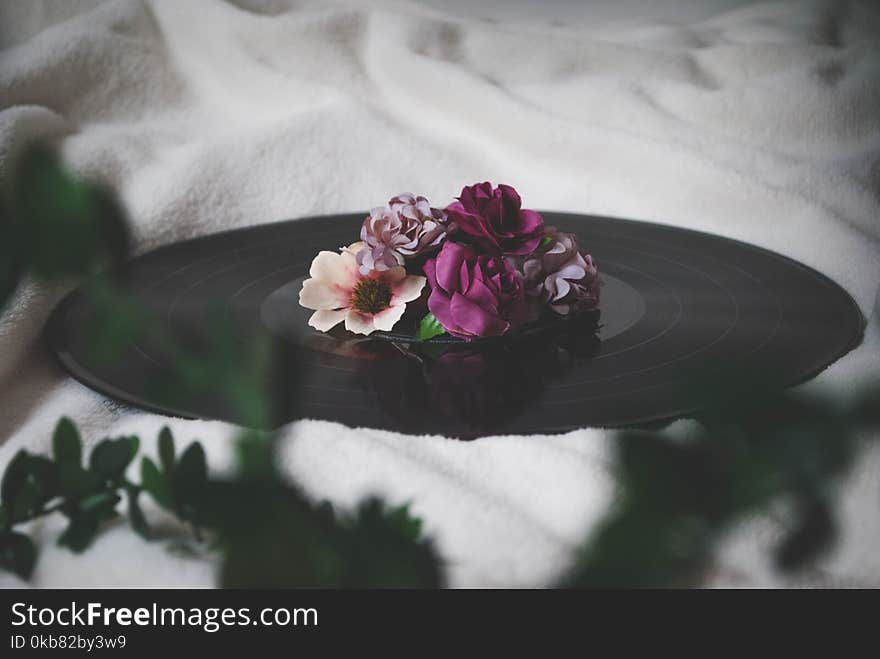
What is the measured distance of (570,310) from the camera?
2.14 ft

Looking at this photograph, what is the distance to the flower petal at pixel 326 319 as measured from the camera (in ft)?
2.06

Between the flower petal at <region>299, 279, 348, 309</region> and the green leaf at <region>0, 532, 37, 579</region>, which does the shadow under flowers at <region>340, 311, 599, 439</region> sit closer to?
the flower petal at <region>299, 279, 348, 309</region>

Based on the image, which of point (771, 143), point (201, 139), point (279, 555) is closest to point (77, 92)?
point (201, 139)

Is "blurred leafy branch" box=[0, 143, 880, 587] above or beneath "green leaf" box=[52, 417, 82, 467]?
above

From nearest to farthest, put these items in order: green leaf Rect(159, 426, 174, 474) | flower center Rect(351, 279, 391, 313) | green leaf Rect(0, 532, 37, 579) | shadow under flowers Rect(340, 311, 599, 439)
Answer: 1. green leaf Rect(159, 426, 174, 474)
2. green leaf Rect(0, 532, 37, 579)
3. shadow under flowers Rect(340, 311, 599, 439)
4. flower center Rect(351, 279, 391, 313)

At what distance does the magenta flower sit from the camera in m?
0.63

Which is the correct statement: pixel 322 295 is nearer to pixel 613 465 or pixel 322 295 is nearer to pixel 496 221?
pixel 496 221

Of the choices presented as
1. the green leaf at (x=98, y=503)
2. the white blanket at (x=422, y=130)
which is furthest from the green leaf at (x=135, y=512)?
the white blanket at (x=422, y=130)

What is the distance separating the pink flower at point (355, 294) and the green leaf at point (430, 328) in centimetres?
2

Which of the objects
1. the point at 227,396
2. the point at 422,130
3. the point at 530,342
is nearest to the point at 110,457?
the point at 227,396

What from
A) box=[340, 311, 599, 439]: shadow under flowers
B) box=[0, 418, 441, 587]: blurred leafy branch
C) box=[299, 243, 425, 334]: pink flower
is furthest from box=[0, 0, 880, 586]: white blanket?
box=[0, 418, 441, 587]: blurred leafy branch

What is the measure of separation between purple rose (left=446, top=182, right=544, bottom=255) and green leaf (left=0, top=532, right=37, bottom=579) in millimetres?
333

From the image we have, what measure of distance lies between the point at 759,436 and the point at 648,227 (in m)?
0.83

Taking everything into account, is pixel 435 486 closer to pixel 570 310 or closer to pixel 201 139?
pixel 570 310
